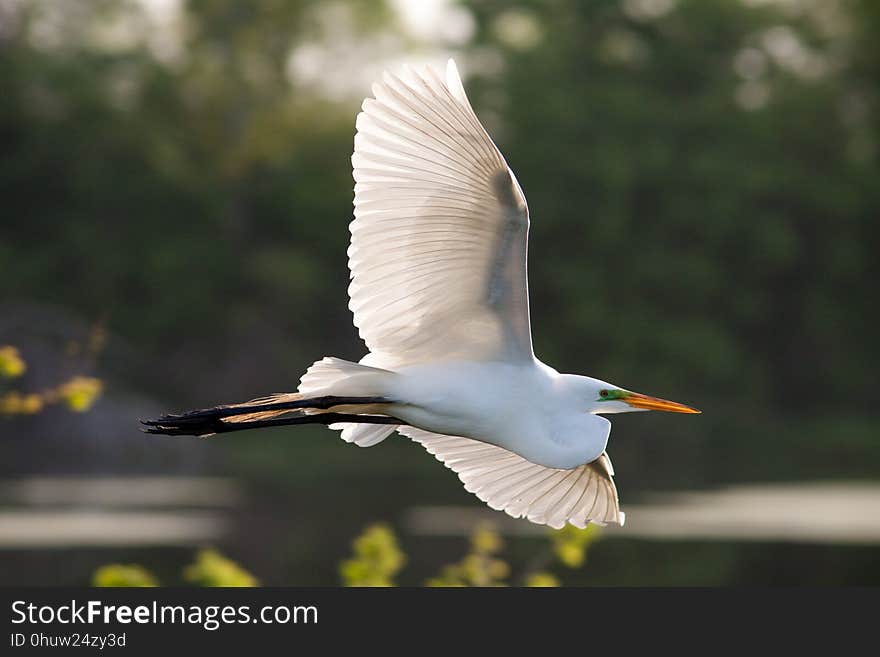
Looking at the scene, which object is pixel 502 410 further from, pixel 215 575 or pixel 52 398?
pixel 215 575

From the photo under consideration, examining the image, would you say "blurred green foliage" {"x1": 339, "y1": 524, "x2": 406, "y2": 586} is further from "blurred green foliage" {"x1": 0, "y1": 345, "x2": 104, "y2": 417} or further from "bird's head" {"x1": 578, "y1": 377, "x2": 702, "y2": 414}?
"blurred green foliage" {"x1": 0, "y1": 345, "x2": 104, "y2": 417}

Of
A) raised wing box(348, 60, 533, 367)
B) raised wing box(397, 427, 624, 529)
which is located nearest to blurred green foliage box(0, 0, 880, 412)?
raised wing box(397, 427, 624, 529)

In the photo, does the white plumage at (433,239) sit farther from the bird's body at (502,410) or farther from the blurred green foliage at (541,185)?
the blurred green foliage at (541,185)

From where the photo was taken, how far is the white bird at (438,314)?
15.1ft

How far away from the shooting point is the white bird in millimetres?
4590

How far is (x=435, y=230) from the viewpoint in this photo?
185 inches

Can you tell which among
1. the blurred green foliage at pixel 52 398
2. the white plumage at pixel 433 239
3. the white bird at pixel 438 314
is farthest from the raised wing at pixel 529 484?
the blurred green foliage at pixel 52 398

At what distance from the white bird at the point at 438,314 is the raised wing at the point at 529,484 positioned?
18cm

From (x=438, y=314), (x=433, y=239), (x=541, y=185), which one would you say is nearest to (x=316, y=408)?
(x=438, y=314)

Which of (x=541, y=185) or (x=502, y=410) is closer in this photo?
(x=502, y=410)

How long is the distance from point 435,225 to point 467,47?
2853 cm

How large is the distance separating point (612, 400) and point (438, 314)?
24.5 inches

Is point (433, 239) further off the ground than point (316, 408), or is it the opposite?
point (433, 239)

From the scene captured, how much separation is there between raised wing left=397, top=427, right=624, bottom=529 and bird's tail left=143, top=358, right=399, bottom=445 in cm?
43
